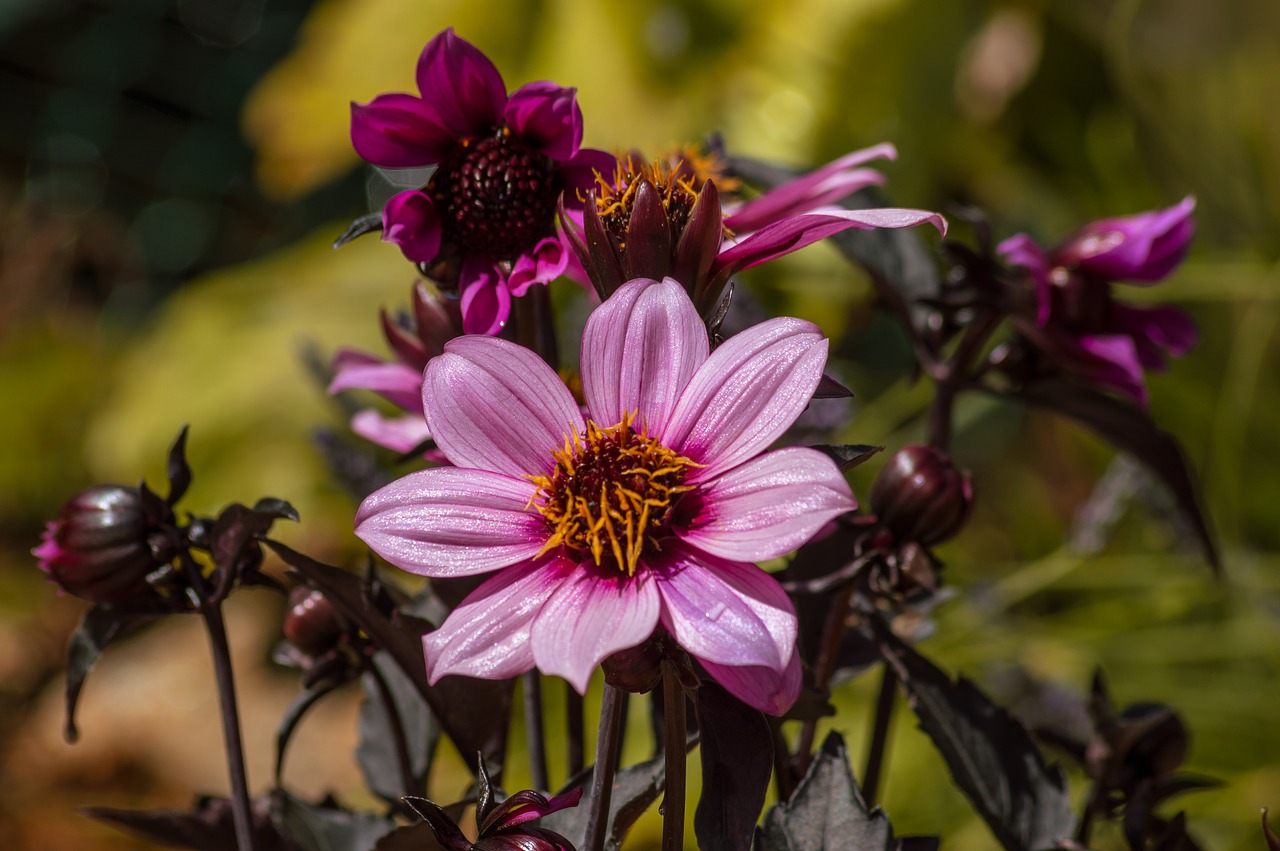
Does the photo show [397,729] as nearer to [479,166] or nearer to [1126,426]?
[479,166]

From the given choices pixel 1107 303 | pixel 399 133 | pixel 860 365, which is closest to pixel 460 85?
pixel 399 133

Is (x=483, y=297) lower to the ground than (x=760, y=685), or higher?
higher

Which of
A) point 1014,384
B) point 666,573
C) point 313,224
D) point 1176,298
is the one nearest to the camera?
point 666,573

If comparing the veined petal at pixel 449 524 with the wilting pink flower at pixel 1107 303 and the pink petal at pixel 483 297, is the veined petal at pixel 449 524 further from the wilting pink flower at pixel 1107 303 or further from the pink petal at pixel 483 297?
the wilting pink flower at pixel 1107 303

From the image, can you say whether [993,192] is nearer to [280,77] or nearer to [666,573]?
[280,77]

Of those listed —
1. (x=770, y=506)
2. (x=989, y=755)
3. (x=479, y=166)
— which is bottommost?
(x=989, y=755)

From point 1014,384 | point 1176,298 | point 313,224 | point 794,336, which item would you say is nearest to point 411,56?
point 313,224

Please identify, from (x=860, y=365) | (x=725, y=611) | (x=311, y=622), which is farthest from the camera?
(x=860, y=365)
